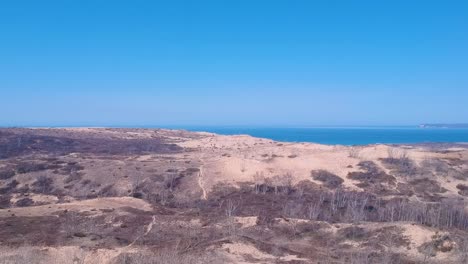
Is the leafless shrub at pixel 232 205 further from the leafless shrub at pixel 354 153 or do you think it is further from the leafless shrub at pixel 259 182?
the leafless shrub at pixel 354 153

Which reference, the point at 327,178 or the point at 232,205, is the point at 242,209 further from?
the point at 327,178

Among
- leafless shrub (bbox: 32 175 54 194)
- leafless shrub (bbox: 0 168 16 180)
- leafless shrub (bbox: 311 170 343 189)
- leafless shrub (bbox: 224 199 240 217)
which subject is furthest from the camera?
leafless shrub (bbox: 0 168 16 180)

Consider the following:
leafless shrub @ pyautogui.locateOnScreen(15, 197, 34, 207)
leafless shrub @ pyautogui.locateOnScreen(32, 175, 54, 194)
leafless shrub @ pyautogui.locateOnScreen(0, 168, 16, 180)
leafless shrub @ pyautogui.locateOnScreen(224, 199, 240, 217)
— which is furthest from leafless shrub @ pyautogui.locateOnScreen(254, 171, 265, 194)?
leafless shrub @ pyautogui.locateOnScreen(0, 168, 16, 180)

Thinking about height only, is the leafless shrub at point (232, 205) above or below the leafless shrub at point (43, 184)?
below

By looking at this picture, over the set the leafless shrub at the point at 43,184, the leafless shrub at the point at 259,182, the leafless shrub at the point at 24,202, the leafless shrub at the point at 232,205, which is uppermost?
the leafless shrub at the point at 259,182

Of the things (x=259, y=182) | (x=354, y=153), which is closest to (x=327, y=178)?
(x=259, y=182)

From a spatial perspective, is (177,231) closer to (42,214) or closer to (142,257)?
(142,257)

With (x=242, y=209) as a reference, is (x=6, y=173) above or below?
above

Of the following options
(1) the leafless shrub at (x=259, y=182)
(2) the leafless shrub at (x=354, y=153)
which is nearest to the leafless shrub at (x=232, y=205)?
(1) the leafless shrub at (x=259, y=182)

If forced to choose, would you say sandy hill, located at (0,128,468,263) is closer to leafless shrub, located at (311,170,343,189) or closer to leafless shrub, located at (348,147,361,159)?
leafless shrub, located at (311,170,343,189)

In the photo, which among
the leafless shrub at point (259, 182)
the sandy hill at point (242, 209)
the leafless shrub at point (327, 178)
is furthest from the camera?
the leafless shrub at point (327, 178)

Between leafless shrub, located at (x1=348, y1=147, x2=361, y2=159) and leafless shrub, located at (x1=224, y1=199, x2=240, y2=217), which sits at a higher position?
leafless shrub, located at (x1=348, y1=147, x2=361, y2=159)

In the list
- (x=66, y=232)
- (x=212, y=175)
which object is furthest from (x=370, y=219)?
(x=66, y=232)

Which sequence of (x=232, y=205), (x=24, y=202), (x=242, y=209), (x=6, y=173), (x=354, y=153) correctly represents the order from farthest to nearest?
(x=354, y=153)
(x=6, y=173)
(x=24, y=202)
(x=232, y=205)
(x=242, y=209)
